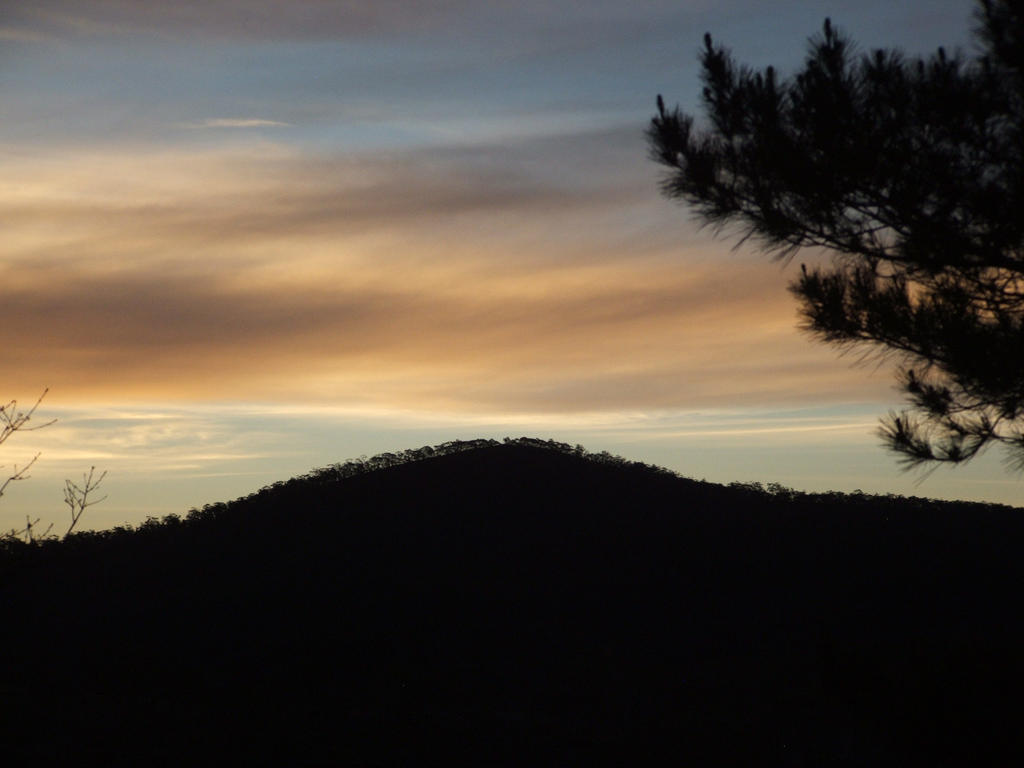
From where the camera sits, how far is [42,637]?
912 cm

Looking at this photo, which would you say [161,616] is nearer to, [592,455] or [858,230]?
[592,455]

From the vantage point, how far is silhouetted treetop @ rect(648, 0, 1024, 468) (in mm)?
8742

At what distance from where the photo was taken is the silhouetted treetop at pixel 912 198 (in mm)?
8742

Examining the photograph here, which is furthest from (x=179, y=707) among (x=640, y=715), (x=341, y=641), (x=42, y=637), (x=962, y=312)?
(x=962, y=312)

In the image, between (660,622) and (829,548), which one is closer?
(660,622)

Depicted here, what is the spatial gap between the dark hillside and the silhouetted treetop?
2.18 metres

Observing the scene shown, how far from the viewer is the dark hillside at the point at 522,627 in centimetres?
705

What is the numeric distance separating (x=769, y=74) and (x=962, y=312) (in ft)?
10.1

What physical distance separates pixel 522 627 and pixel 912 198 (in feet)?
18.3

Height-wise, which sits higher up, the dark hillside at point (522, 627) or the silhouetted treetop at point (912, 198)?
the silhouetted treetop at point (912, 198)

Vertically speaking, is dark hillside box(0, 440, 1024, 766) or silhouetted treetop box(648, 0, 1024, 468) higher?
silhouetted treetop box(648, 0, 1024, 468)

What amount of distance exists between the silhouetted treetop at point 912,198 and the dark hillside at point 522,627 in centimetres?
218

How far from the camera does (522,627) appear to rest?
8750 mm

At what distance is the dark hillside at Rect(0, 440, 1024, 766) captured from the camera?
705 cm
